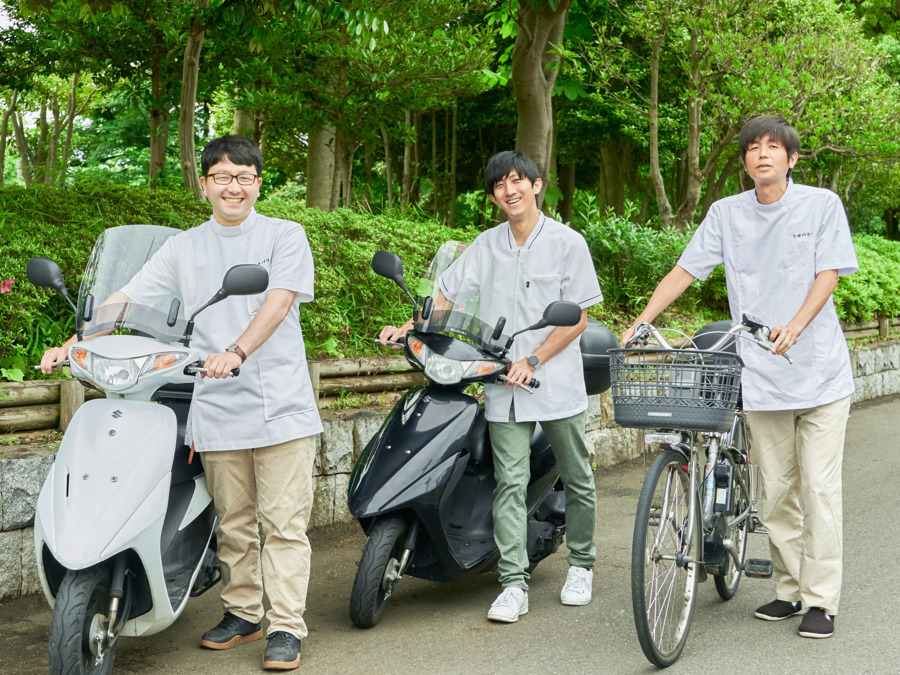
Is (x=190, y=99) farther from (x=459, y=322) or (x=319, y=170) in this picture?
(x=459, y=322)

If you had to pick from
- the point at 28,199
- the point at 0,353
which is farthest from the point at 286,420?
the point at 28,199

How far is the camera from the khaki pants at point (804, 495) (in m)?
4.08

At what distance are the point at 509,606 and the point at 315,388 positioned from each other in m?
2.40

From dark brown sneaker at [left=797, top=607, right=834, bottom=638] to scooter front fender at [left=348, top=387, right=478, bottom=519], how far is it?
1.60 metres

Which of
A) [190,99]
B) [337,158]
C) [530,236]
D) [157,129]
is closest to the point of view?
[530,236]

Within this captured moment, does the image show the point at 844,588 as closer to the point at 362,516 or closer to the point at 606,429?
the point at 362,516

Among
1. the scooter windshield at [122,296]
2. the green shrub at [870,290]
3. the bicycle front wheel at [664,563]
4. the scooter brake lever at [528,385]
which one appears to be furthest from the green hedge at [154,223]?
the green shrub at [870,290]

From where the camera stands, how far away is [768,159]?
405 cm

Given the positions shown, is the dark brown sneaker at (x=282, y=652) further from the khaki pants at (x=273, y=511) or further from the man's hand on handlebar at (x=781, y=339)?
the man's hand on handlebar at (x=781, y=339)

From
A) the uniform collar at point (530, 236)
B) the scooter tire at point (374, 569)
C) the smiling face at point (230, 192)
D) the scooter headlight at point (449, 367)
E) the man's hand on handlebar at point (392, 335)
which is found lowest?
the scooter tire at point (374, 569)

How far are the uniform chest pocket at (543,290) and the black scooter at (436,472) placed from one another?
24 cm

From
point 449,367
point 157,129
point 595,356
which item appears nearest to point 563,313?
point 449,367

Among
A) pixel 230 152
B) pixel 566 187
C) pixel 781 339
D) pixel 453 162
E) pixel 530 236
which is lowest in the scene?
pixel 781 339

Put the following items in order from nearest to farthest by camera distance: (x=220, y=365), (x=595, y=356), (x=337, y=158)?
(x=220, y=365) → (x=595, y=356) → (x=337, y=158)
